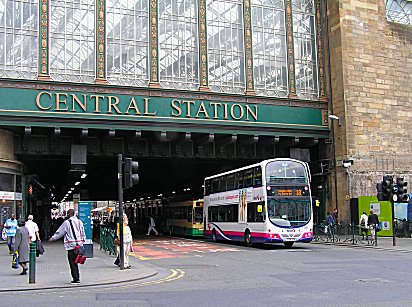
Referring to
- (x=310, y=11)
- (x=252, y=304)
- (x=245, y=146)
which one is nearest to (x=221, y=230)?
(x=245, y=146)

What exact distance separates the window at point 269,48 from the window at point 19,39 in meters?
12.9

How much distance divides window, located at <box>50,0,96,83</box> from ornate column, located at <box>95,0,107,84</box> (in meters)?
0.25

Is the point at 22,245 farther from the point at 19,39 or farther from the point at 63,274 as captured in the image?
the point at 19,39

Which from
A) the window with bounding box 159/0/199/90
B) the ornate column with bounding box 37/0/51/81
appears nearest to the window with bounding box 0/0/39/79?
the ornate column with bounding box 37/0/51/81

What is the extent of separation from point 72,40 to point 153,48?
446cm

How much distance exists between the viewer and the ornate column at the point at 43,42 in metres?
27.3

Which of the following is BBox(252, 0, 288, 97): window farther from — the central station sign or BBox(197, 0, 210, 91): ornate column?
BBox(197, 0, 210, 91): ornate column

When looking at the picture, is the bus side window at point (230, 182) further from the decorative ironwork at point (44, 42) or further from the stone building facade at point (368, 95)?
the decorative ironwork at point (44, 42)

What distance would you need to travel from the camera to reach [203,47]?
102ft

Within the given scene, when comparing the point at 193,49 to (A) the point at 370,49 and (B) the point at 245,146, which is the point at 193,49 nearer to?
(B) the point at 245,146

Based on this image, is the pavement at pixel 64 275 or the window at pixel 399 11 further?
the window at pixel 399 11

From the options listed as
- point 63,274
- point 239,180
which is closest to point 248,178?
point 239,180

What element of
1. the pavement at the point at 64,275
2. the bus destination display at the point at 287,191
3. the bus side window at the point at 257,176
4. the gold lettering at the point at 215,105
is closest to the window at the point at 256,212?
the bus destination display at the point at 287,191

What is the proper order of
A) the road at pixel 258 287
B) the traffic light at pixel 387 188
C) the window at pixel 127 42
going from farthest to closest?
the window at pixel 127 42, the traffic light at pixel 387 188, the road at pixel 258 287
